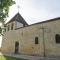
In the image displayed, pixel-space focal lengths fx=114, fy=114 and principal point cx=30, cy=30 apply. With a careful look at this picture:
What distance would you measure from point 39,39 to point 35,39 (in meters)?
0.92

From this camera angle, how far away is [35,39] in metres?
18.4

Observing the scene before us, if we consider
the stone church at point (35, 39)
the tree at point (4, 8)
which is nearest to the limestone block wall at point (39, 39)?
the stone church at point (35, 39)

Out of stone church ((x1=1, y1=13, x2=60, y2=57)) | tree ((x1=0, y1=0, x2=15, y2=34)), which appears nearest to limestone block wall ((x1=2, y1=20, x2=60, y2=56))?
stone church ((x1=1, y1=13, x2=60, y2=57))

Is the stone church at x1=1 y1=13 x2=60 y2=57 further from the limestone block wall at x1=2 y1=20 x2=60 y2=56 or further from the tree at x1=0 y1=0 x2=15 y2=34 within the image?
the tree at x1=0 y1=0 x2=15 y2=34

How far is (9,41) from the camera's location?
2419cm

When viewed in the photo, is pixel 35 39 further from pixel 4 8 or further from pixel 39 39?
pixel 4 8

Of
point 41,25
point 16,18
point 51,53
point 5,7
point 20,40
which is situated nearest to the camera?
point 5,7

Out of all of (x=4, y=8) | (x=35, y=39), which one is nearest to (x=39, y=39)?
(x=35, y=39)

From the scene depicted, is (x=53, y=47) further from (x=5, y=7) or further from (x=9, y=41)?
(x=9, y=41)

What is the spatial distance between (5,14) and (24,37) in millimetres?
7776

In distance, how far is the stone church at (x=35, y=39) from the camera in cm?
1574

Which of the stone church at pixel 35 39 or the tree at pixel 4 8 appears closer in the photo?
the tree at pixel 4 8

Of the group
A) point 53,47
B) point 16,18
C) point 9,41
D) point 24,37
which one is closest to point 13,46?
point 9,41

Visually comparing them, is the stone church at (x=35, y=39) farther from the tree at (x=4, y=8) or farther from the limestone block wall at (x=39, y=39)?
the tree at (x=4, y=8)
